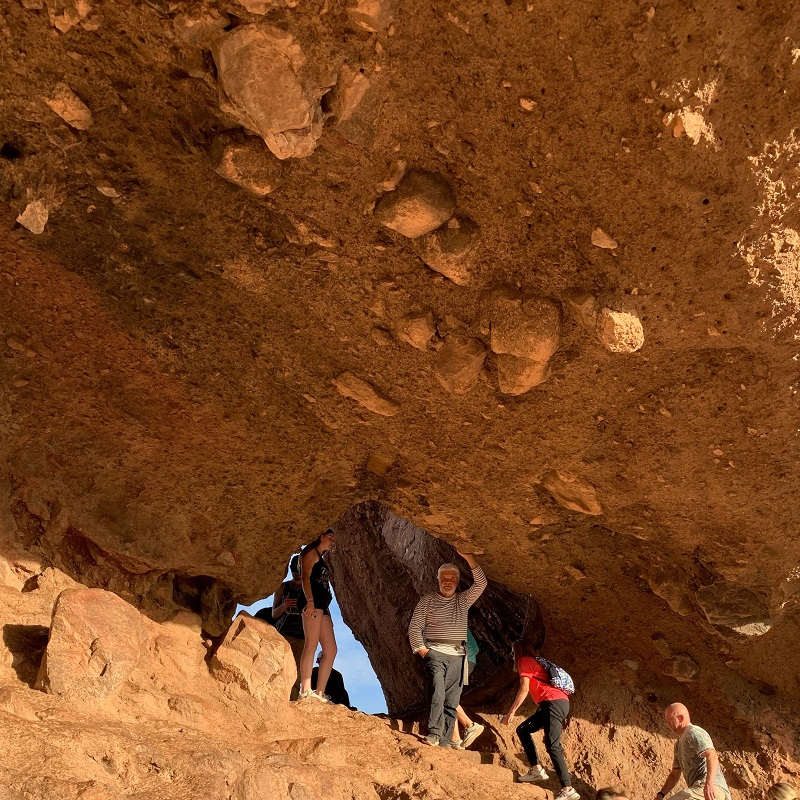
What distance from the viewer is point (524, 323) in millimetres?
2871

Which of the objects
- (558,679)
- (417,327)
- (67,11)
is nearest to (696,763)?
(558,679)

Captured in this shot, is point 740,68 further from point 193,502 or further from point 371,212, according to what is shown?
point 193,502

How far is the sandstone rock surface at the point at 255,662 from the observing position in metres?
3.71

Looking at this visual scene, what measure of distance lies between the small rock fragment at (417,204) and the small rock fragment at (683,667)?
3536 mm

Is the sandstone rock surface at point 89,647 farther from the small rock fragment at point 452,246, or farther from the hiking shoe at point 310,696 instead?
the small rock fragment at point 452,246

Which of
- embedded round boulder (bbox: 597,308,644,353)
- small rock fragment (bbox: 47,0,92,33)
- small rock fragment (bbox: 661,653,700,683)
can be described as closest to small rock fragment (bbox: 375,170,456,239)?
embedded round boulder (bbox: 597,308,644,353)

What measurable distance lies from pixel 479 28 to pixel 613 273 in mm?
970

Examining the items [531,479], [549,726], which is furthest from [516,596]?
[531,479]

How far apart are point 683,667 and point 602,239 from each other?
332 cm

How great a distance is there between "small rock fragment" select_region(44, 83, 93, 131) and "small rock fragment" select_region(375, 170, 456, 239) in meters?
0.97

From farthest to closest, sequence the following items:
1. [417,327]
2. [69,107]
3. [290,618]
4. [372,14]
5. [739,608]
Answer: [290,618] < [739,608] < [417,327] < [69,107] < [372,14]

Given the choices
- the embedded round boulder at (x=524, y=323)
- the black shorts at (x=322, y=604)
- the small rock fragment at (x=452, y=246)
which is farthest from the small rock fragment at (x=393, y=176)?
the black shorts at (x=322, y=604)

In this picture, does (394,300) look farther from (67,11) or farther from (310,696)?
(310,696)

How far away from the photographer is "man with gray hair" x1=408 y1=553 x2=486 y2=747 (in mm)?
4070
